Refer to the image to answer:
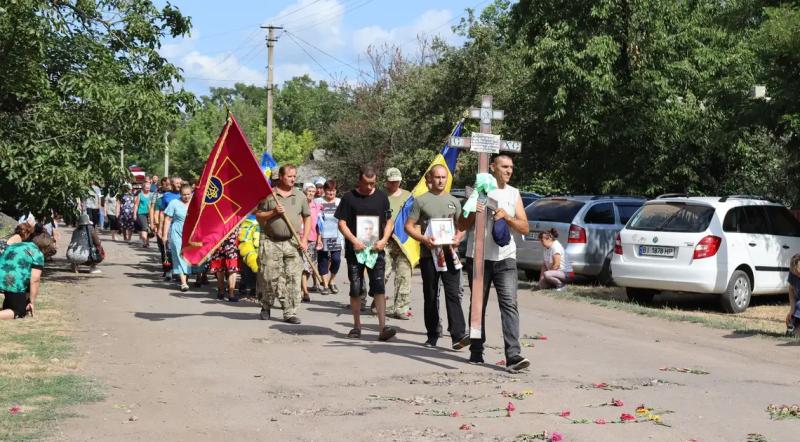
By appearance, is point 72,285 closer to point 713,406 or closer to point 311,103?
point 713,406

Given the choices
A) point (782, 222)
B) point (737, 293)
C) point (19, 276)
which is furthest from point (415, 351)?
point (782, 222)

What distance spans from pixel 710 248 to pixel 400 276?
4671 mm

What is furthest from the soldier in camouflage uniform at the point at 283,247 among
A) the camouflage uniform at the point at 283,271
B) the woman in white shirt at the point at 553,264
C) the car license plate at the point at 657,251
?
the woman in white shirt at the point at 553,264

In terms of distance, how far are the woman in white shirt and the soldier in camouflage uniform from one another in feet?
19.7

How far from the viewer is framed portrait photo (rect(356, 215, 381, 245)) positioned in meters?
11.6

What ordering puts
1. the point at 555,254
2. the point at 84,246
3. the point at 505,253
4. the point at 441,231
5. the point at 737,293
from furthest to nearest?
1. the point at 84,246
2. the point at 555,254
3. the point at 737,293
4. the point at 441,231
5. the point at 505,253

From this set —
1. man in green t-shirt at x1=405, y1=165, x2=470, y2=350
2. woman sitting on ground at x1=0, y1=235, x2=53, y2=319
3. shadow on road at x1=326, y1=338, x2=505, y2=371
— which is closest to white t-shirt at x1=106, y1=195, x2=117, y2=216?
woman sitting on ground at x1=0, y1=235, x2=53, y2=319

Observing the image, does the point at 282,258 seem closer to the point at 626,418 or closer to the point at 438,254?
the point at 438,254

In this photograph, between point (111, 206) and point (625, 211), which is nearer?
point (625, 211)

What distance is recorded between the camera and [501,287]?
31.4ft

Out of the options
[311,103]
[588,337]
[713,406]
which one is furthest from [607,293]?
[311,103]

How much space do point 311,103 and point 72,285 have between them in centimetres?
8374

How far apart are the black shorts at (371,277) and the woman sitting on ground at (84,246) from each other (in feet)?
31.4

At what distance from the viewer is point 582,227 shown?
18625 mm
